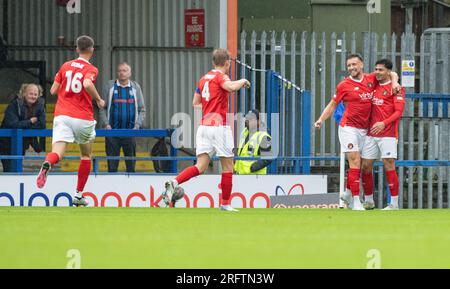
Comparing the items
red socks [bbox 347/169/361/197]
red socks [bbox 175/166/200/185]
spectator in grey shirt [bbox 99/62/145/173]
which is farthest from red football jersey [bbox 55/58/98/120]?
spectator in grey shirt [bbox 99/62/145/173]

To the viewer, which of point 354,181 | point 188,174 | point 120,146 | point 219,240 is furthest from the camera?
point 120,146

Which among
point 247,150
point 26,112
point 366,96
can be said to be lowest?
point 247,150

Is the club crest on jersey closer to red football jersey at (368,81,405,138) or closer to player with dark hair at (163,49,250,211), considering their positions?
red football jersey at (368,81,405,138)

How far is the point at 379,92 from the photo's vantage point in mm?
19969

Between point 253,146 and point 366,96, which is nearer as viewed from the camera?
point 366,96

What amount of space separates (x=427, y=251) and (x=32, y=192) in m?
11.9

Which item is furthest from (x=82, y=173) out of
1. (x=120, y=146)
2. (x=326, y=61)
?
(x=326, y=61)

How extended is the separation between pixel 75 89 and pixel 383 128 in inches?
167

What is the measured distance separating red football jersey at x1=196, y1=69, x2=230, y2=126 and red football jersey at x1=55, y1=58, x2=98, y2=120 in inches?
57.9

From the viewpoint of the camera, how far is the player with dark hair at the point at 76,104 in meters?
18.2

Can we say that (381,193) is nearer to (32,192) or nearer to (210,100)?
(32,192)

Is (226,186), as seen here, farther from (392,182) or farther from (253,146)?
(253,146)

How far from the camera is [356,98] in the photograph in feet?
64.6
